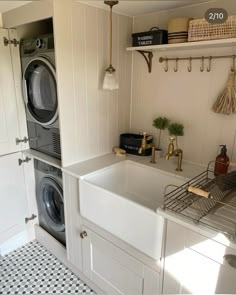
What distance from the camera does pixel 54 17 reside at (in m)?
1.50

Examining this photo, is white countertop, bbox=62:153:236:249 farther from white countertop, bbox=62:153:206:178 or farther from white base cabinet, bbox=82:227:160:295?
white base cabinet, bbox=82:227:160:295

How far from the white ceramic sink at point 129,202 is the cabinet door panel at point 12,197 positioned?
838mm

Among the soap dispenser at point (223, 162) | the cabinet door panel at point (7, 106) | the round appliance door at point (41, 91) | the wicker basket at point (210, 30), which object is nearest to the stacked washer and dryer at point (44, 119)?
the round appliance door at point (41, 91)

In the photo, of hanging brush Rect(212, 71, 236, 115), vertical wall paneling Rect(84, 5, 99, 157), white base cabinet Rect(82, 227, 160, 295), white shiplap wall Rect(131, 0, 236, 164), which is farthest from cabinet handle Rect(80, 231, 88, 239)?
hanging brush Rect(212, 71, 236, 115)

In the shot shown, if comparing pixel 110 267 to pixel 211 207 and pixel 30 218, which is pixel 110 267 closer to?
pixel 211 207

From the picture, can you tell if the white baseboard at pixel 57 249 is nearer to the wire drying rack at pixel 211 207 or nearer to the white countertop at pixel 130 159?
the white countertop at pixel 130 159

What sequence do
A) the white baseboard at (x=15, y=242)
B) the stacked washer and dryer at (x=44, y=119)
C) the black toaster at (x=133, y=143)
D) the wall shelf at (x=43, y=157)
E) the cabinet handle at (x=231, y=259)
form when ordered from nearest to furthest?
1. the cabinet handle at (x=231, y=259)
2. the stacked washer and dryer at (x=44, y=119)
3. the wall shelf at (x=43, y=157)
4. the black toaster at (x=133, y=143)
5. the white baseboard at (x=15, y=242)

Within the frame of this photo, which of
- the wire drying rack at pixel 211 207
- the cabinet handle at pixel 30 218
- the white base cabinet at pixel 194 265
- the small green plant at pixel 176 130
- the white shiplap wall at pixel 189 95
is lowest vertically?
the cabinet handle at pixel 30 218

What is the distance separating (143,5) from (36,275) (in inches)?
89.1

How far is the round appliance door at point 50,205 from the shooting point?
2.20 meters

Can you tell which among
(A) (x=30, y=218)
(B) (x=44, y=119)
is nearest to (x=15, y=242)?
(A) (x=30, y=218)

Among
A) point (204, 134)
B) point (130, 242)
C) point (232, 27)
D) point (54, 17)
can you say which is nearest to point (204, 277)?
point (130, 242)

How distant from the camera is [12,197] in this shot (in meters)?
2.21

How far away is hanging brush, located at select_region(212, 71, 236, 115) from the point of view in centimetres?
157
